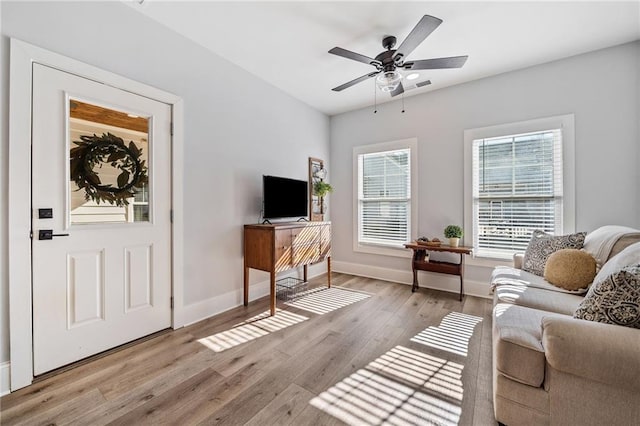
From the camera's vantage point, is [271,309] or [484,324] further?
[271,309]

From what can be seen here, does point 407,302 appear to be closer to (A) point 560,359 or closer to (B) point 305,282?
(B) point 305,282

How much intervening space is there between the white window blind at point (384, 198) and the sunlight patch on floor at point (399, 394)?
2290mm

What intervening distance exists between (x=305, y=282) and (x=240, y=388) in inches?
91.9

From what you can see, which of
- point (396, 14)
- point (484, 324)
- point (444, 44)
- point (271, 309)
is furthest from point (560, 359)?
point (444, 44)

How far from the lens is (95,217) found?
204 centimetres

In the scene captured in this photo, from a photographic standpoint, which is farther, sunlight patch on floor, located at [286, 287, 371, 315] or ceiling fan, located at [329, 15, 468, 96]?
sunlight patch on floor, located at [286, 287, 371, 315]

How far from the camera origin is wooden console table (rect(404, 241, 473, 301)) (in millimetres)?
3250

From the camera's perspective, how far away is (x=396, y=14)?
224cm

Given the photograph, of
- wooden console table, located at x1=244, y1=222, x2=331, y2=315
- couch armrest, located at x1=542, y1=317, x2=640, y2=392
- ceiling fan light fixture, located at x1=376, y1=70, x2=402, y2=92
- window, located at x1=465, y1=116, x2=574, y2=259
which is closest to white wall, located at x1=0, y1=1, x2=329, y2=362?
wooden console table, located at x1=244, y1=222, x2=331, y2=315

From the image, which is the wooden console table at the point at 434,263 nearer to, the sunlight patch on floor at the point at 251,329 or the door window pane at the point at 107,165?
the sunlight patch on floor at the point at 251,329

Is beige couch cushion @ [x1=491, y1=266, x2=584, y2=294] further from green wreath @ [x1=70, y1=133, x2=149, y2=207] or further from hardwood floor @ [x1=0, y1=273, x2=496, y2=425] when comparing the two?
green wreath @ [x1=70, y1=133, x2=149, y2=207]

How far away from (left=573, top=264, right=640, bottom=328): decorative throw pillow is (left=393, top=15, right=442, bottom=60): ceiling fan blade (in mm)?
1785

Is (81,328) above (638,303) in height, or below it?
below

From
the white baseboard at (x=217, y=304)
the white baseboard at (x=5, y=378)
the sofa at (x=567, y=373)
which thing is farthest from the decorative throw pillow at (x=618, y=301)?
the white baseboard at (x=5, y=378)
